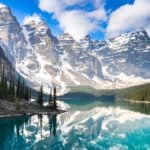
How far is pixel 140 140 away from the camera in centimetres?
8581

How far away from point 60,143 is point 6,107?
213ft

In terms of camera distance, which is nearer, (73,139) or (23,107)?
(73,139)

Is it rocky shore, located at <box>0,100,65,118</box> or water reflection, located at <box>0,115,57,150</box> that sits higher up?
rocky shore, located at <box>0,100,65,118</box>

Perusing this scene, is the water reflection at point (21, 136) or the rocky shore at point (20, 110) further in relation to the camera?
the rocky shore at point (20, 110)

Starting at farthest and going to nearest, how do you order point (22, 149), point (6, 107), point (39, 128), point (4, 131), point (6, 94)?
point (6, 94) < point (6, 107) < point (39, 128) < point (4, 131) < point (22, 149)

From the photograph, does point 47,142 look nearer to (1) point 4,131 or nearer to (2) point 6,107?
(1) point 4,131

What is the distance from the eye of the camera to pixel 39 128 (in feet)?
332

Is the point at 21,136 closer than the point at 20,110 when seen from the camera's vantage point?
Yes

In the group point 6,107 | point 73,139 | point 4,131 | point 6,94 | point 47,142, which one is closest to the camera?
point 47,142

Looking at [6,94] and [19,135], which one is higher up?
[6,94]

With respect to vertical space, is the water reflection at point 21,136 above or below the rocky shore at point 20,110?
below

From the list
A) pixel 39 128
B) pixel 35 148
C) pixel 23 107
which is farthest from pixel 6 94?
pixel 35 148

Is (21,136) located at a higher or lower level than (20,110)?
lower

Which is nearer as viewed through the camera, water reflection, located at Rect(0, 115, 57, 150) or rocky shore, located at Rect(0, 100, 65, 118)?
water reflection, located at Rect(0, 115, 57, 150)
